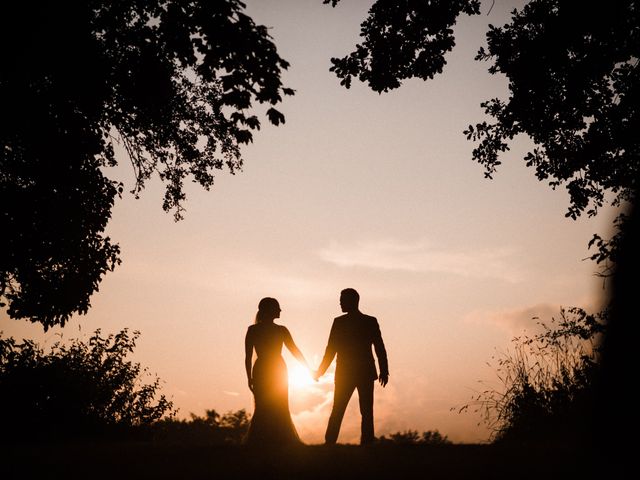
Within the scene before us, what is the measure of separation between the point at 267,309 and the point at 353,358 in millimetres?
1604

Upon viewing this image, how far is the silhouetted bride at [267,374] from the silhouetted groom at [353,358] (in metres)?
0.99

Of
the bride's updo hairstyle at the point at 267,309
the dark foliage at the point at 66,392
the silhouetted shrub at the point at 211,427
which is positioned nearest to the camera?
the bride's updo hairstyle at the point at 267,309

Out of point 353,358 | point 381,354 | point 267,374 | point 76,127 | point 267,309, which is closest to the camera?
point 353,358

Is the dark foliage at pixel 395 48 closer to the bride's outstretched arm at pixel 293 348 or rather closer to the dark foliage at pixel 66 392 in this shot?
the bride's outstretched arm at pixel 293 348

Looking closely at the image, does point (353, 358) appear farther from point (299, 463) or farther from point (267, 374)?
point (299, 463)

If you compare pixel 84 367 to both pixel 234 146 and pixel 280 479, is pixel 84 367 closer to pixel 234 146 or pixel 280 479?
pixel 234 146

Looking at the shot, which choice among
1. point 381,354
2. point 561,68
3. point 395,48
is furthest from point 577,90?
point 381,354

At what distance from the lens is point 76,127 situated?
1137 centimetres

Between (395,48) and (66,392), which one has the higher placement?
(395,48)

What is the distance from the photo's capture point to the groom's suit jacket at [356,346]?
285 inches

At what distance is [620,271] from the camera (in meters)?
9.67

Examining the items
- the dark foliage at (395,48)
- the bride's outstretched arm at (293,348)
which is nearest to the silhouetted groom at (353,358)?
the bride's outstretched arm at (293,348)

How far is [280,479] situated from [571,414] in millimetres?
7359

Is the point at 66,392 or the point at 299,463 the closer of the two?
the point at 299,463
